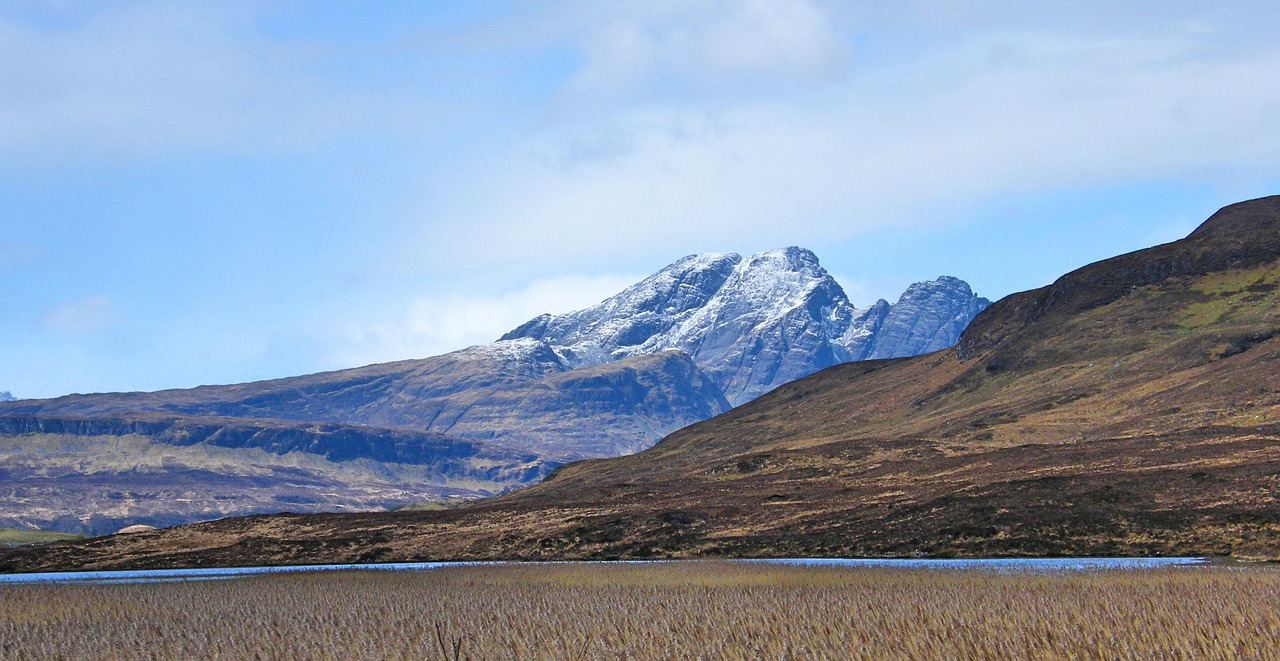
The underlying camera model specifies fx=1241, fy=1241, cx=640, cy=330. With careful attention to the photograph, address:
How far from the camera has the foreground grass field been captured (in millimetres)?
32844

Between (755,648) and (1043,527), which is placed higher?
→ (755,648)

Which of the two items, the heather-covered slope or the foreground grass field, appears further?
the heather-covered slope

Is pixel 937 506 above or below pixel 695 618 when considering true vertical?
below

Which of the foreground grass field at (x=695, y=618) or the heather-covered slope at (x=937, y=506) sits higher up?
the foreground grass field at (x=695, y=618)

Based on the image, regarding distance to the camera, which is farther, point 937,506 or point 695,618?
point 937,506

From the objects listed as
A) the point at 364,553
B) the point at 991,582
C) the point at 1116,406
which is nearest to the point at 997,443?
the point at 1116,406

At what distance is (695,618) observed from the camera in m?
42.4

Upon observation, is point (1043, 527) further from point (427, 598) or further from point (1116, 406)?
point (1116, 406)

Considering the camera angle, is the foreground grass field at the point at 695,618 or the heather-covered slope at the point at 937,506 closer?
the foreground grass field at the point at 695,618

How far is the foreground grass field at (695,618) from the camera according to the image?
32844 millimetres

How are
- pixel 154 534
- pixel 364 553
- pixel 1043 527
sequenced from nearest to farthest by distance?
pixel 1043 527 < pixel 364 553 < pixel 154 534

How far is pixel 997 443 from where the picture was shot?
177m

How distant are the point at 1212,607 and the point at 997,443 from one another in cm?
14189

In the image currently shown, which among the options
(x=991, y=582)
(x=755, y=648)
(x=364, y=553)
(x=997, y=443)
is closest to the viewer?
(x=755, y=648)
